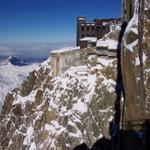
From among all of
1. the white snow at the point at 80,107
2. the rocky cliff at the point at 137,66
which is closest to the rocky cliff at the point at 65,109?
the white snow at the point at 80,107

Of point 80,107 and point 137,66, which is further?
point 80,107

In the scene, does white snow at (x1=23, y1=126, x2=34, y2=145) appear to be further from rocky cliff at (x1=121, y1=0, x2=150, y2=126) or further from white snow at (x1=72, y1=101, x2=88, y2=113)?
rocky cliff at (x1=121, y1=0, x2=150, y2=126)

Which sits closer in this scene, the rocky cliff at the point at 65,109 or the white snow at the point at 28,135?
the rocky cliff at the point at 65,109

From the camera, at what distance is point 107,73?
101 metres

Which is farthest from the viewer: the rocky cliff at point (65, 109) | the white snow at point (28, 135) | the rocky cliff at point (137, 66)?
the white snow at point (28, 135)

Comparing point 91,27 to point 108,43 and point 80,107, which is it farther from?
point 80,107

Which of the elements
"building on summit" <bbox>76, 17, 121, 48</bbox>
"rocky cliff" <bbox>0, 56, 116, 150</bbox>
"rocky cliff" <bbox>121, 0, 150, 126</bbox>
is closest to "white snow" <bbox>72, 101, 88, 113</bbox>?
"rocky cliff" <bbox>0, 56, 116, 150</bbox>

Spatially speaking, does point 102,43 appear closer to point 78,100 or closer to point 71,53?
point 71,53

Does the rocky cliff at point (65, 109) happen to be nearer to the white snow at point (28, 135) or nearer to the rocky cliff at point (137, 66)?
the white snow at point (28, 135)

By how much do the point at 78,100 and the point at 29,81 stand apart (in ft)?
67.2

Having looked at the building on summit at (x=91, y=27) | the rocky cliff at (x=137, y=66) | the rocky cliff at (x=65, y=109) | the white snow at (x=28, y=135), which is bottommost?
the white snow at (x=28, y=135)

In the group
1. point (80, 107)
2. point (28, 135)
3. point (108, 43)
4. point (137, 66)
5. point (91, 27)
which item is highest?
point (91, 27)

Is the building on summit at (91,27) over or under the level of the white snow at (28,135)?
over

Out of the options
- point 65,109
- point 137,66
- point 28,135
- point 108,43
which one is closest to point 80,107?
point 65,109
